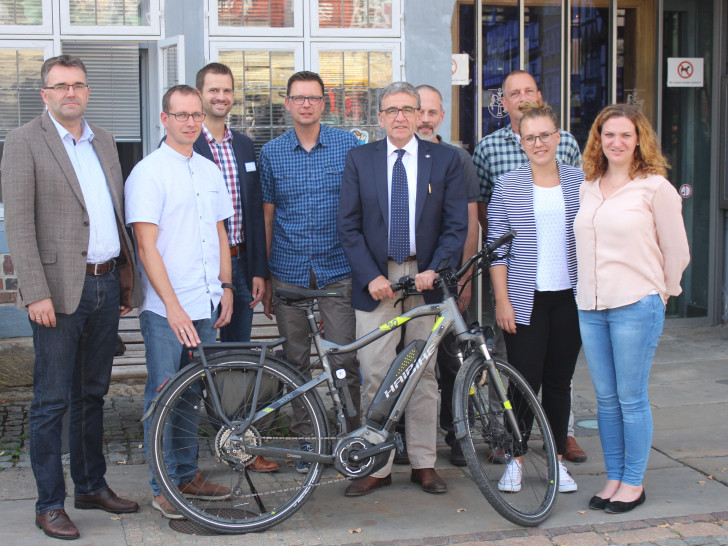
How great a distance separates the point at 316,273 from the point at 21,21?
3739 millimetres

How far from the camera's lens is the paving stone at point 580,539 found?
415 cm

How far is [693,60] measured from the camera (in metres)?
8.80

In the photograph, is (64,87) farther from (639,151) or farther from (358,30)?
(358,30)

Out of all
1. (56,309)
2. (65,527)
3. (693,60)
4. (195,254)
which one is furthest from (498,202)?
(693,60)

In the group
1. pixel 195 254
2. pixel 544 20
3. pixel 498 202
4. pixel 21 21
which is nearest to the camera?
pixel 195 254

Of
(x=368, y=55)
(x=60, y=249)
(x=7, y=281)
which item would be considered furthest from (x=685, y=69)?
(x=60, y=249)

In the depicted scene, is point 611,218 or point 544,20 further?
point 544,20

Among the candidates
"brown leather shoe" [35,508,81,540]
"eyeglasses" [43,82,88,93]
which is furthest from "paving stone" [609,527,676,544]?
"eyeglasses" [43,82,88,93]

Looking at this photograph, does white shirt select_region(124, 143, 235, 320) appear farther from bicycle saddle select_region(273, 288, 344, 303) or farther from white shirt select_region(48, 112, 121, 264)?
bicycle saddle select_region(273, 288, 344, 303)

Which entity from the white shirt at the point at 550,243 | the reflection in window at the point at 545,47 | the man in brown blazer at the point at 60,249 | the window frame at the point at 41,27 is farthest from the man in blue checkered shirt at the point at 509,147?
the window frame at the point at 41,27

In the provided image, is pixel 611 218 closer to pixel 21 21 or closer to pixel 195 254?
pixel 195 254

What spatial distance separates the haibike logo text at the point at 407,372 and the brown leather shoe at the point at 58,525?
1.58 m

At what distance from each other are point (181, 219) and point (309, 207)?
853 millimetres

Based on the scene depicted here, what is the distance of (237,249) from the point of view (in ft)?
16.7
